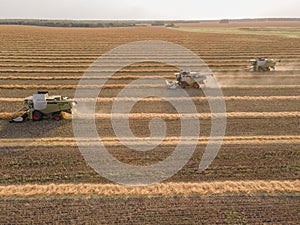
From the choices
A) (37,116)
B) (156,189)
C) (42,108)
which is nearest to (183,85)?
(42,108)

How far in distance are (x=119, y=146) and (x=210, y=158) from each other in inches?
139

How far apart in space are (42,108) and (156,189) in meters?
7.64

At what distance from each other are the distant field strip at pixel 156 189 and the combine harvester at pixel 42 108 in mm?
5566

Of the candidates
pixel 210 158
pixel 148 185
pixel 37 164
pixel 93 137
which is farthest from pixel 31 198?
pixel 210 158

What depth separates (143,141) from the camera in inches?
501

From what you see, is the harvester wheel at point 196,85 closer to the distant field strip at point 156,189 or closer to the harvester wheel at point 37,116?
the harvester wheel at point 37,116

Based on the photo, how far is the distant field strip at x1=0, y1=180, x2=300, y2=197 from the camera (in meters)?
9.26

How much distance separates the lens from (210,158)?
37.3 ft

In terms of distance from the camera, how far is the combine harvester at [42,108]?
14.4 metres

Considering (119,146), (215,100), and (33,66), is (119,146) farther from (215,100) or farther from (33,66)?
(33,66)

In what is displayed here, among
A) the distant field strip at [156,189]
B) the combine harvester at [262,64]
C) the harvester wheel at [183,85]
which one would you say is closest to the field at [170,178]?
the distant field strip at [156,189]

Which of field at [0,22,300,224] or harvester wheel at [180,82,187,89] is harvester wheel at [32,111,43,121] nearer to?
field at [0,22,300,224]

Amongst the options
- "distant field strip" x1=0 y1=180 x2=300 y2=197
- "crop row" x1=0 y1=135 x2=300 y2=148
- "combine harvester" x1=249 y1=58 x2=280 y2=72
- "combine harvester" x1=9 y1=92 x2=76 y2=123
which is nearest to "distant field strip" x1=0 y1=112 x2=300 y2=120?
"combine harvester" x1=9 y1=92 x2=76 y2=123

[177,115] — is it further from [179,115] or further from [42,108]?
[42,108]
